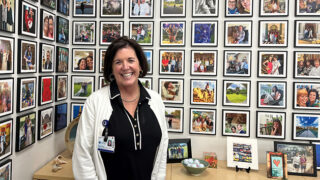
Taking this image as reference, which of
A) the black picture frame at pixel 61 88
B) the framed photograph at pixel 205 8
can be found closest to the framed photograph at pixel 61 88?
the black picture frame at pixel 61 88

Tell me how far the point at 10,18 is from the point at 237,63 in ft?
6.00

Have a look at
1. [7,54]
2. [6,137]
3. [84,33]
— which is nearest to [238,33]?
[84,33]

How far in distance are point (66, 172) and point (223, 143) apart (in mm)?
1419

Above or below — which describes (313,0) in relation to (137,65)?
above

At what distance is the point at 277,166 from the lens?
193cm

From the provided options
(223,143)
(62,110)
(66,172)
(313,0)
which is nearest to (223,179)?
(223,143)

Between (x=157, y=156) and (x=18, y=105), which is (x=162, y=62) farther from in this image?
(x=18, y=105)

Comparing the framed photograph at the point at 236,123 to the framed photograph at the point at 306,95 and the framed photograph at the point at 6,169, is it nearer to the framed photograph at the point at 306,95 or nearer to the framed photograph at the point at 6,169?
the framed photograph at the point at 306,95

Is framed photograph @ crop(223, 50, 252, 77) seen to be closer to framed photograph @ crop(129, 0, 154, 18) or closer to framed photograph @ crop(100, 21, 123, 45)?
framed photograph @ crop(129, 0, 154, 18)

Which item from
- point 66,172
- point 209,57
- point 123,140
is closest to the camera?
point 123,140

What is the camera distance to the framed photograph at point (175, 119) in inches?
89.7

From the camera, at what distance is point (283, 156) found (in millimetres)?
1960

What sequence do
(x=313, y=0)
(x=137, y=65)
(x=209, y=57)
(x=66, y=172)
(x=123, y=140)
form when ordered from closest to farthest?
1. (x=123, y=140)
2. (x=137, y=65)
3. (x=66, y=172)
4. (x=313, y=0)
5. (x=209, y=57)

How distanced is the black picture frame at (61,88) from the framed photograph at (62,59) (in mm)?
68
